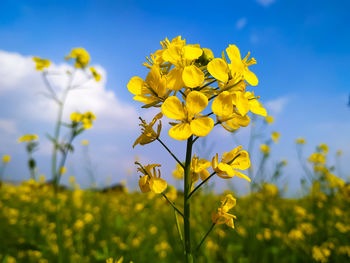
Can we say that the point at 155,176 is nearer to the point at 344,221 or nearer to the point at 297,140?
the point at 344,221

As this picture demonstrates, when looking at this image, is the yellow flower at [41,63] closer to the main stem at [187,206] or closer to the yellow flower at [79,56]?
the yellow flower at [79,56]

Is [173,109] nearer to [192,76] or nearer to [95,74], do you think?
[192,76]

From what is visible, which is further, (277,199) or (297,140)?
(277,199)

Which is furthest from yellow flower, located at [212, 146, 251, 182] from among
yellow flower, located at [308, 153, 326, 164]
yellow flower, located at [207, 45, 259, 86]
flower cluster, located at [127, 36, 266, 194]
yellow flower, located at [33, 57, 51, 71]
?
yellow flower, located at [308, 153, 326, 164]

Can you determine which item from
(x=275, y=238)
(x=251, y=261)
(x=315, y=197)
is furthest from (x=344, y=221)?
(x=251, y=261)

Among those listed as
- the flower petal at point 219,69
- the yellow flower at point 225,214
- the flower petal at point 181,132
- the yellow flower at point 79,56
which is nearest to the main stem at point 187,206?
the flower petal at point 181,132

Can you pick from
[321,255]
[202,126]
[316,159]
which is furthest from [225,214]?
[316,159]
